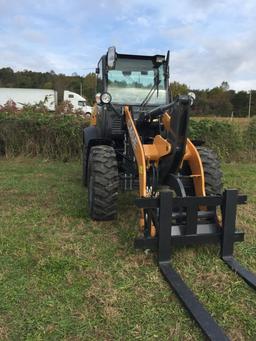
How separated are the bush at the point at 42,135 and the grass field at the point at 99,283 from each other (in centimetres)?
601

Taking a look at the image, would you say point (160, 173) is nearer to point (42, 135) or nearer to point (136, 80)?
point (136, 80)

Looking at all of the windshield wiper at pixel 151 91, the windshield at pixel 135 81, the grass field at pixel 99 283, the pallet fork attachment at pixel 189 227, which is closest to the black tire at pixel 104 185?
the grass field at pixel 99 283

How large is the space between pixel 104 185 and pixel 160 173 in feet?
2.36

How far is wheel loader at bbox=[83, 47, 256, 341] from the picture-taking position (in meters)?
4.04

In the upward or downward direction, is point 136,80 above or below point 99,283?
above

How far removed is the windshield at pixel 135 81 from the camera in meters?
6.43

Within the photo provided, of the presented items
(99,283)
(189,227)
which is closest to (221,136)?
(189,227)

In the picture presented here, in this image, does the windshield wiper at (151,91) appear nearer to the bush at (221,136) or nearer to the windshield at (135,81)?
the windshield at (135,81)

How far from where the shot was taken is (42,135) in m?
12.0

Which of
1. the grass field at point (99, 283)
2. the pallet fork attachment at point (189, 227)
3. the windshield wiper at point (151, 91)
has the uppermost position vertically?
the windshield wiper at point (151, 91)

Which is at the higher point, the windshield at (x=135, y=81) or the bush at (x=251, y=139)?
the windshield at (x=135, y=81)

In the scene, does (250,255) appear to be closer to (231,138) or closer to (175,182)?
(175,182)

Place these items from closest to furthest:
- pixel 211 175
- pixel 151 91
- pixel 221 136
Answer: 1. pixel 211 175
2. pixel 151 91
3. pixel 221 136

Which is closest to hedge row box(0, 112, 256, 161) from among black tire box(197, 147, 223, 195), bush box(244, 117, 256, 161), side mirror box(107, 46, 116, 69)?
bush box(244, 117, 256, 161)
